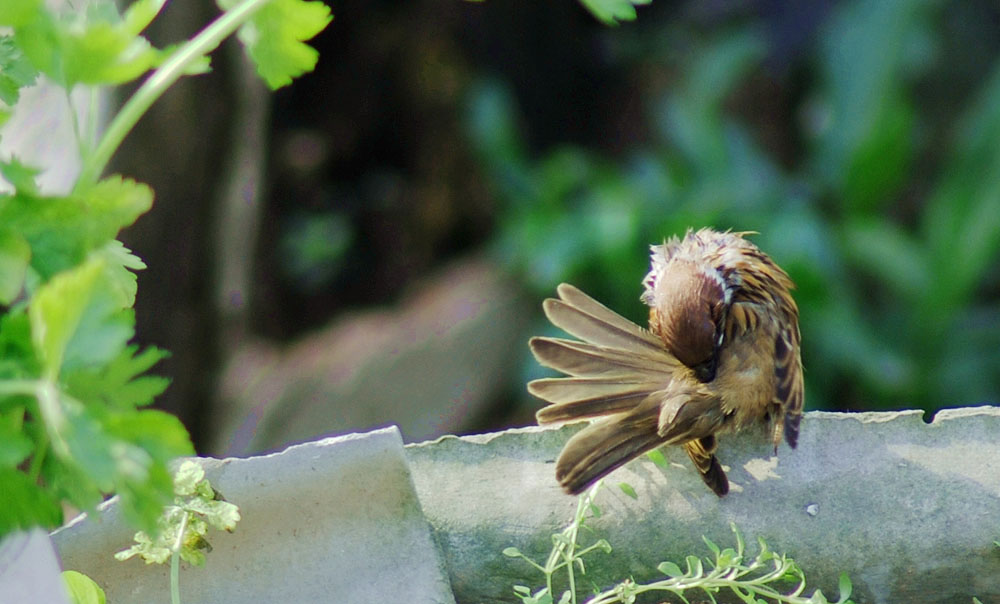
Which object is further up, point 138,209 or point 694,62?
point 694,62

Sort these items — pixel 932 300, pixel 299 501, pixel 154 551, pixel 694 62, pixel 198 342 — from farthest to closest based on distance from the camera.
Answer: pixel 694 62 < pixel 932 300 < pixel 198 342 < pixel 299 501 < pixel 154 551

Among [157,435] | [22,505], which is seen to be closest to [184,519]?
[22,505]

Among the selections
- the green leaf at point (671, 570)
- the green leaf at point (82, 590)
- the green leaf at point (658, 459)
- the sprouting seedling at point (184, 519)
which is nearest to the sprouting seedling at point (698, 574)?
the green leaf at point (671, 570)

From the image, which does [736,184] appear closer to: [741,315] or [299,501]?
[741,315]

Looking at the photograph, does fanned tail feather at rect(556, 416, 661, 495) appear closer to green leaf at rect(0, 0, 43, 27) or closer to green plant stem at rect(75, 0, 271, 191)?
green plant stem at rect(75, 0, 271, 191)

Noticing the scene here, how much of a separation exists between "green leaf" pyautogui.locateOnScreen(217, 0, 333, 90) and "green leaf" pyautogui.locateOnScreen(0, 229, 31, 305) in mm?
314

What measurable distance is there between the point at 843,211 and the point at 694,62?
1.34 meters

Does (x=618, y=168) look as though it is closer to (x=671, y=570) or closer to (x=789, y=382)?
(x=789, y=382)

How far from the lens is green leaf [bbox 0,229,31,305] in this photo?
0.85 m

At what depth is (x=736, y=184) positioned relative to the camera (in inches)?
184

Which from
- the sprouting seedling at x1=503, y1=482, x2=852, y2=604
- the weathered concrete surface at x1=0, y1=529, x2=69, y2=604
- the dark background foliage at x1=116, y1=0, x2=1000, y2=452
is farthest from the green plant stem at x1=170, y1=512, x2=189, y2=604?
the dark background foliage at x1=116, y1=0, x2=1000, y2=452

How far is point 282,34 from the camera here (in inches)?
42.5

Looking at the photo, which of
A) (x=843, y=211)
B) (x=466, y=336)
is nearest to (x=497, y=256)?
(x=466, y=336)

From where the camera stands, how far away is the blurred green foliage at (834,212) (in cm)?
438
